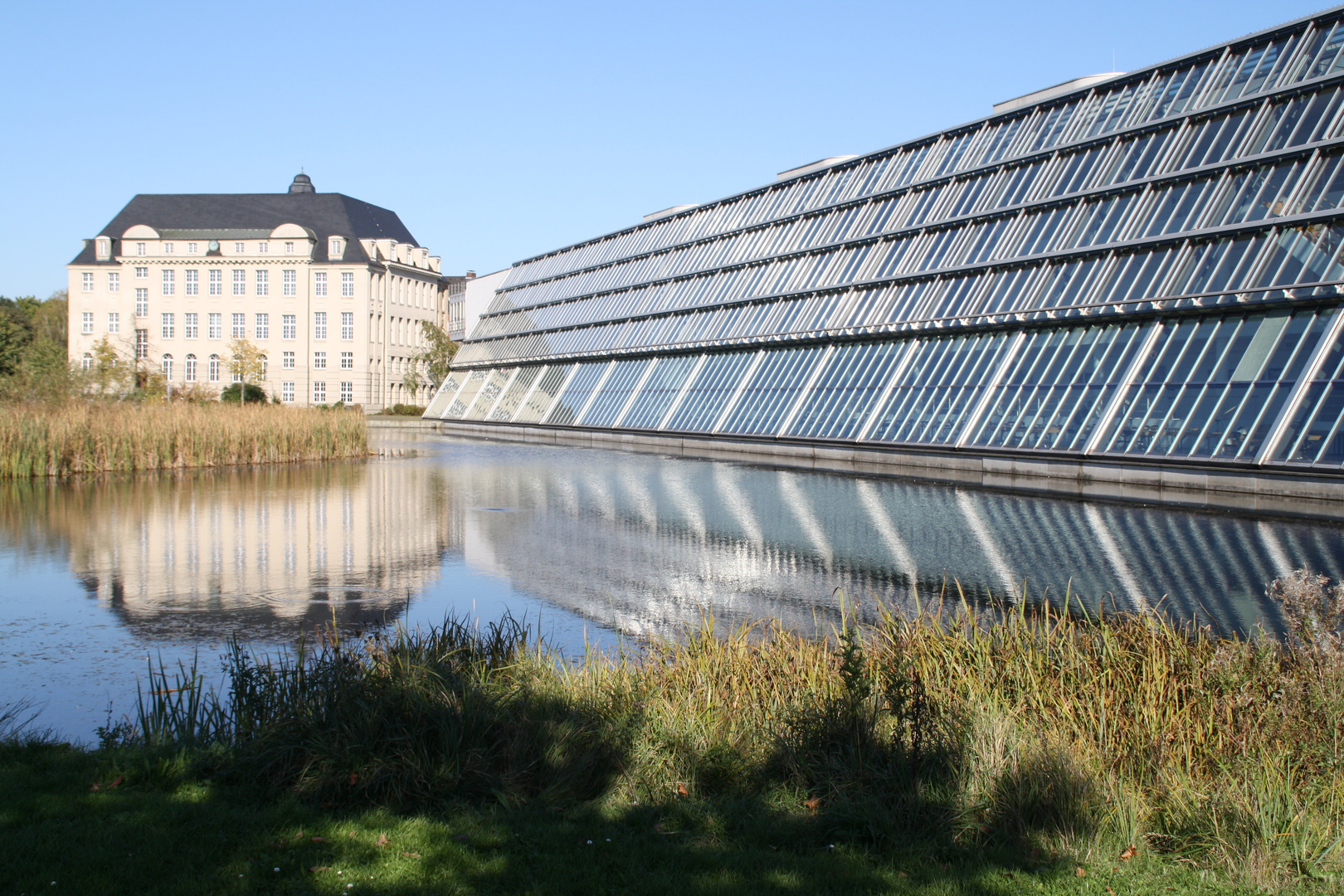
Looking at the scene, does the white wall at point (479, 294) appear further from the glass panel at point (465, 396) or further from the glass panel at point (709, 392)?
the glass panel at point (709, 392)

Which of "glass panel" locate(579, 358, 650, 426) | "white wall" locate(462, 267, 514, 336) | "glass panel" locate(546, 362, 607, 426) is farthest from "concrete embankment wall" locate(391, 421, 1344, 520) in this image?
"white wall" locate(462, 267, 514, 336)

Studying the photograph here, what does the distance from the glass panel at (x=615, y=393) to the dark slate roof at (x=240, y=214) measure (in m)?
39.6

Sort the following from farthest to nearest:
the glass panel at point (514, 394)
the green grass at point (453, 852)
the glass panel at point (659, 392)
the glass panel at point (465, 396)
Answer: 1. the glass panel at point (465, 396)
2. the glass panel at point (514, 394)
3. the glass panel at point (659, 392)
4. the green grass at point (453, 852)

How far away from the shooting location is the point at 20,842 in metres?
4.71

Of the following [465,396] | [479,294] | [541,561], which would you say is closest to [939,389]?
[541,561]

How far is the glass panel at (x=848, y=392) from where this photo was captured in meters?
35.7

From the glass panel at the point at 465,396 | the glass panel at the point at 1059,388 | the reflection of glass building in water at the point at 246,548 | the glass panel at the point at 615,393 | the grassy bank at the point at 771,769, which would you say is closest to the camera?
the grassy bank at the point at 771,769

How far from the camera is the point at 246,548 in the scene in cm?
1475

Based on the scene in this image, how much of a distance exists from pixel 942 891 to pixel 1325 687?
2.98m

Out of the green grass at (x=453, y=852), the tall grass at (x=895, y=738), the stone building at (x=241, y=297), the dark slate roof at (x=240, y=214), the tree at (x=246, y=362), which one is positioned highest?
the dark slate roof at (x=240, y=214)

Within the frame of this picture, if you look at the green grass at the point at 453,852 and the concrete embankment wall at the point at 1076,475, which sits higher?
the concrete embankment wall at the point at 1076,475

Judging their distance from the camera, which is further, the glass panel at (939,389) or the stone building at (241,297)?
the stone building at (241,297)

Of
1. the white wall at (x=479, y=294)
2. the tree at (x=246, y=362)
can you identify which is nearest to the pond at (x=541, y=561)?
the tree at (x=246, y=362)

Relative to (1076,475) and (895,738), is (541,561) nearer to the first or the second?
(895,738)
